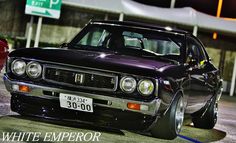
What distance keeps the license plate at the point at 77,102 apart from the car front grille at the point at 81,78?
0.50ft

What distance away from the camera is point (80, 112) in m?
6.06

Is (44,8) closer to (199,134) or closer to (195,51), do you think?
(195,51)

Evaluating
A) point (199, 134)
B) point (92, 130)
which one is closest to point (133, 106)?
point (92, 130)

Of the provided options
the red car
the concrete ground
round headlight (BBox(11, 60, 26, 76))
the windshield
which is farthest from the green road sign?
round headlight (BBox(11, 60, 26, 76))

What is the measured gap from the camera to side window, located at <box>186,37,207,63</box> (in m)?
7.54

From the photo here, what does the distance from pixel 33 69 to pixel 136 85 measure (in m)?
1.24

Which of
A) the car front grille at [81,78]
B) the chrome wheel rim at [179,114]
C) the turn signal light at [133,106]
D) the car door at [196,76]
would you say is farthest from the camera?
the car door at [196,76]

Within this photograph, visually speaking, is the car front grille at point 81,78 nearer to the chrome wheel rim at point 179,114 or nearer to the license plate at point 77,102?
the license plate at point 77,102

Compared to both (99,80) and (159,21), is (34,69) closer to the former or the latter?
(99,80)

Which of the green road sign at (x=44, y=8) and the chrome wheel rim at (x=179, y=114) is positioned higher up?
the green road sign at (x=44, y=8)

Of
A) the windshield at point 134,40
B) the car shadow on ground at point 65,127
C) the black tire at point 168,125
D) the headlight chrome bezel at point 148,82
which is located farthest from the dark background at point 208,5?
the headlight chrome bezel at point 148,82

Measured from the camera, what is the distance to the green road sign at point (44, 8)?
1808cm

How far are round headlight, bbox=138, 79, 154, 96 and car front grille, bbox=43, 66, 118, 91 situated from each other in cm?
28

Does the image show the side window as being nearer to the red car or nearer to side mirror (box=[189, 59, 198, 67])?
side mirror (box=[189, 59, 198, 67])
